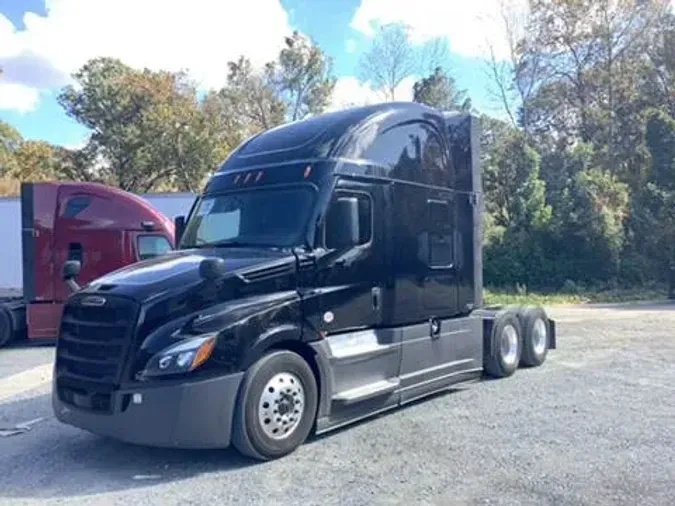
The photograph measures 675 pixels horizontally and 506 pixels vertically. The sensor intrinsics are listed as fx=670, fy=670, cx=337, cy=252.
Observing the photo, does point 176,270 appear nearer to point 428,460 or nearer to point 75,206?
point 428,460

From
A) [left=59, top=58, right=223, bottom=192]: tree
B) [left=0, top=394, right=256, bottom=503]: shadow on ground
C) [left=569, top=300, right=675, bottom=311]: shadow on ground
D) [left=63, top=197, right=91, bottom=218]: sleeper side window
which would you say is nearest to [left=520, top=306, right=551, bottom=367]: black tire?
[left=0, top=394, right=256, bottom=503]: shadow on ground

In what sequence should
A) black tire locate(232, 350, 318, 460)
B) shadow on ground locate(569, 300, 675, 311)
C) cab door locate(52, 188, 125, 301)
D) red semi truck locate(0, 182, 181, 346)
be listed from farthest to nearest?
shadow on ground locate(569, 300, 675, 311) → cab door locate(52, 188, 125, 301) → red semi truck locate(0, 182, 181, 346) → black tire locate(232, 350, 318, 460)

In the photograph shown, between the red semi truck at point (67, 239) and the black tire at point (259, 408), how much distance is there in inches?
303

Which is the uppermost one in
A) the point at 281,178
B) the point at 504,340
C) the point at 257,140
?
the point at 257,140

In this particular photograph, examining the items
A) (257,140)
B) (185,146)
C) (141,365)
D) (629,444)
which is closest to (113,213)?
(257,140)

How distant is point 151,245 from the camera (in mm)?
13250

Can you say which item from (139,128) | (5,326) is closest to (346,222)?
(5,326)

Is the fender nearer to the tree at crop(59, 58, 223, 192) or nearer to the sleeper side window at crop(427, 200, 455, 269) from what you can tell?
the sleeper side window at crop(427, 200, 455, 269)

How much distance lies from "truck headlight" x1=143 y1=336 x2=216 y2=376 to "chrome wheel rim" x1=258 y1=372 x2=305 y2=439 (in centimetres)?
68

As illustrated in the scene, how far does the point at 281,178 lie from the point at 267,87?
36.9m

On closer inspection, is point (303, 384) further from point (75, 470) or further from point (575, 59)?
point (575, 59)

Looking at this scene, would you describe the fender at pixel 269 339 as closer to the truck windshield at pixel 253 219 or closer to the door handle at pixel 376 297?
the truck windshield at pixel 253 219

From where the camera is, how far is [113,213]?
13180 mm

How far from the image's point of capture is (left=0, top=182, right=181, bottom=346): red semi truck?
12836 millimetres
